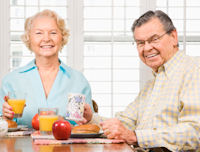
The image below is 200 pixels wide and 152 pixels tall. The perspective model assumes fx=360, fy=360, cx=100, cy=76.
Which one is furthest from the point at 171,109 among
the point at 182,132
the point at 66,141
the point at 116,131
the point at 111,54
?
the point at 111,54

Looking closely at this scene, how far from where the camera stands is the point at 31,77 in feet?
8.52

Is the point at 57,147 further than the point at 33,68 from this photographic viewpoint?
No

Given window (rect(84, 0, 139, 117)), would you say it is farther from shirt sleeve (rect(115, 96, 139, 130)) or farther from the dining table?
the dining table

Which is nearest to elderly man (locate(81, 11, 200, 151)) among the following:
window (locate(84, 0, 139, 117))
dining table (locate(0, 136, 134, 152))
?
dining table (locate(0, 136, 134, 152))

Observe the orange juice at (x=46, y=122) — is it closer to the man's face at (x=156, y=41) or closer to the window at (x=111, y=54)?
the man's face at (x=156, y=41)

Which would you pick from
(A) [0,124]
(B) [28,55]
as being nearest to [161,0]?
(B) [28,55]

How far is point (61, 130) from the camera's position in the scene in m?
1.67

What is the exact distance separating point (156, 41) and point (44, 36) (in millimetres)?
880

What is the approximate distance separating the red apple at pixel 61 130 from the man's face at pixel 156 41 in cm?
78

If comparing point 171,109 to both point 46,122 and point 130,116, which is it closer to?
point 130,116

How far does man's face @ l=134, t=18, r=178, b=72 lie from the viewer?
2.17 meters

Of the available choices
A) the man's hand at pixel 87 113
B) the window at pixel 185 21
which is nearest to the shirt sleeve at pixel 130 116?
the man's hand at pixel 87 113

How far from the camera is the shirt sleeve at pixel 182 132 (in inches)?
72.2

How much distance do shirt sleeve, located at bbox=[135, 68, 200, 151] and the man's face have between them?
0.35 metres
